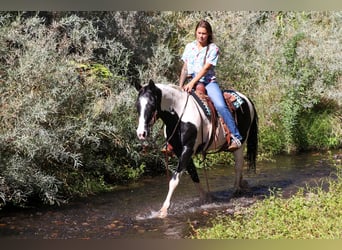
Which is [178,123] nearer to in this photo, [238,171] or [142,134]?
[142,134]

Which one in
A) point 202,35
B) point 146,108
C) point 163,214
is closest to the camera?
point 146,108

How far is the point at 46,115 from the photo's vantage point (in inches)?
298

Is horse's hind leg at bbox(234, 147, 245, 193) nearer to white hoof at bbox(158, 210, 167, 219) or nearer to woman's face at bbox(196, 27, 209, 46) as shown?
white hoof at bbox(158, 210, 167, 219)

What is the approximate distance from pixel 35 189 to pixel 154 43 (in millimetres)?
5616

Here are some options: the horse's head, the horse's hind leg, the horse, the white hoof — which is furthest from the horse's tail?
the horse's head

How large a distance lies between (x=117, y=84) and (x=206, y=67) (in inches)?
119

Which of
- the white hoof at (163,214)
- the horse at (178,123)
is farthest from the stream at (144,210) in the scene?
the horse at (178,123)

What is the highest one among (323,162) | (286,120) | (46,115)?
(46,115)

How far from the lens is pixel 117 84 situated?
9.46m

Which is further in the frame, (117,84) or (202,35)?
(117,84)

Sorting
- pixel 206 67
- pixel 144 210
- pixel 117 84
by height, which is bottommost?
pixel 144 210

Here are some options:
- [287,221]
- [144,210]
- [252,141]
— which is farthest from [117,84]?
[287,221]

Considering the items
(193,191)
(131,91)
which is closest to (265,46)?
(131,91)
